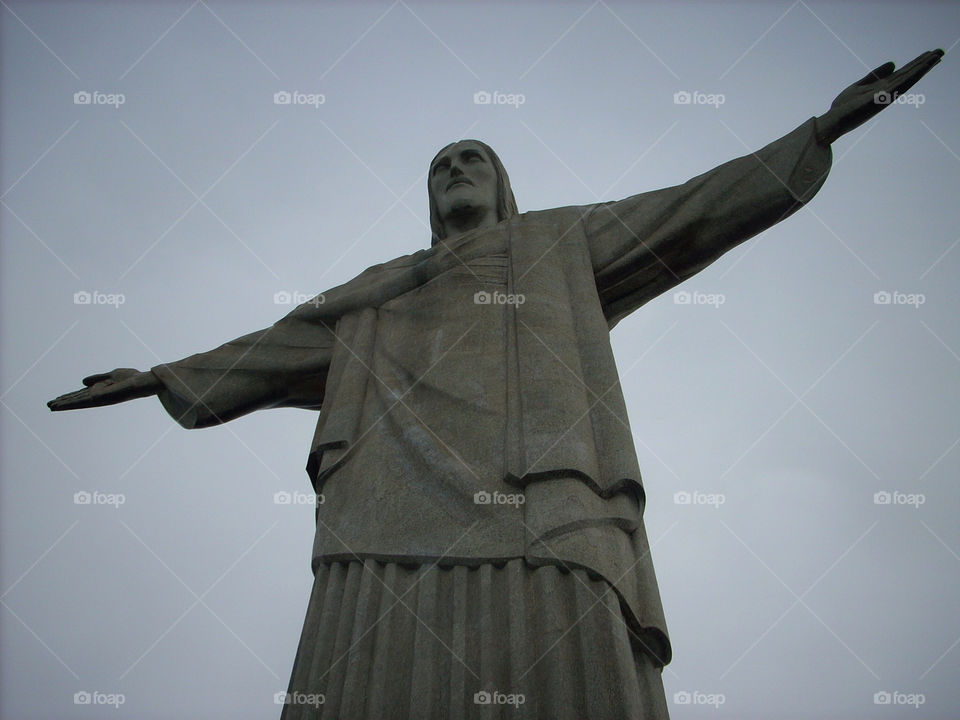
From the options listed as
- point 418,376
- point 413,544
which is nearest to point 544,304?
point 418,376

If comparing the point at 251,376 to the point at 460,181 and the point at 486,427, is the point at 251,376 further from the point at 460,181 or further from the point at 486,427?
the point at 486,427

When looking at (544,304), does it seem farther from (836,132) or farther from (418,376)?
(836,132)

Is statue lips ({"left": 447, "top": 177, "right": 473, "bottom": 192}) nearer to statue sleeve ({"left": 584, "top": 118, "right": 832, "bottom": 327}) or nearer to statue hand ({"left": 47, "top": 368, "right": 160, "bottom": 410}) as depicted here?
statue sleeve ({"left": 584, "top": 118, "right": 832, "bottom": 327})

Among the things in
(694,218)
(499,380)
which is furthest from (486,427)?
(694,218)

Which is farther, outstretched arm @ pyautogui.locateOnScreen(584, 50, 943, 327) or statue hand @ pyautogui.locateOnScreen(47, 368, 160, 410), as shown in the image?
statue hand @ pyautogui.locateOnScreen(47, 368, 160, 410)

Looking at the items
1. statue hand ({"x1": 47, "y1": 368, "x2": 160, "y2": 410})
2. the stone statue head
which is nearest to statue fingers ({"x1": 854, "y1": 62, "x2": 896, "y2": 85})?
the stone statue head

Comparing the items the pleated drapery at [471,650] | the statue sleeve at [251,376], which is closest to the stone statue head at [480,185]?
the statue sleeve at [251,376]

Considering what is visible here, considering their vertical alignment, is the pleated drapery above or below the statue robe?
below

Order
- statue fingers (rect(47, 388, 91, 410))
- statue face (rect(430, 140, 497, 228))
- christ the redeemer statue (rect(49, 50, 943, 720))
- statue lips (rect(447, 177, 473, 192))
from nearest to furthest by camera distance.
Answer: christ the redeemer statue (rect(49, 50, 943, 720)) → statue fingers (rect(47, 388, 91, 410)) → statue face (rect(430, 140, 497, 228)) → statue lips (rect(447, 177, 473, 192))
